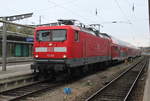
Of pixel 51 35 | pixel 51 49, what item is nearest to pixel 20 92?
pixel 51 49

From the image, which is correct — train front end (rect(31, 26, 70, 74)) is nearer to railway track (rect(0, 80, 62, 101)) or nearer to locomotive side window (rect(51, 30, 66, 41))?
locomotive side window (rect(51, 30, 66, 41))

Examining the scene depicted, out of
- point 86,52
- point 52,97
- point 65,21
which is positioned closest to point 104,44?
point 86,52

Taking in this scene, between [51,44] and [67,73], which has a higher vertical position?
[51,44]

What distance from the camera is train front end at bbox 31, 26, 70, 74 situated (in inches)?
459

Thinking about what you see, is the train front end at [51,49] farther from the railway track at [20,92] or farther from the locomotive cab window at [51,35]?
the railway track at [20,92]

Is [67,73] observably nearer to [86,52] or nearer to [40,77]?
[40,77]

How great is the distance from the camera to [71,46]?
38.8ft

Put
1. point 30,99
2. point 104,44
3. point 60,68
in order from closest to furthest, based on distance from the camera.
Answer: point 30,99 → point 60,68 → point 104,44

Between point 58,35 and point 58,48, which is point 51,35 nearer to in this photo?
point 58,35

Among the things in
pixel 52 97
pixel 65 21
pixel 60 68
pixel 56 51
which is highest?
pixel 65 21

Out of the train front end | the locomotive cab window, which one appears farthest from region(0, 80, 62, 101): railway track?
the locomotive cab window

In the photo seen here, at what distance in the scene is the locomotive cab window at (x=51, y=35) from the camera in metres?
12.0

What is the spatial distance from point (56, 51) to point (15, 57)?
1895 centimetres

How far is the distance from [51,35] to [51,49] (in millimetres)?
819
